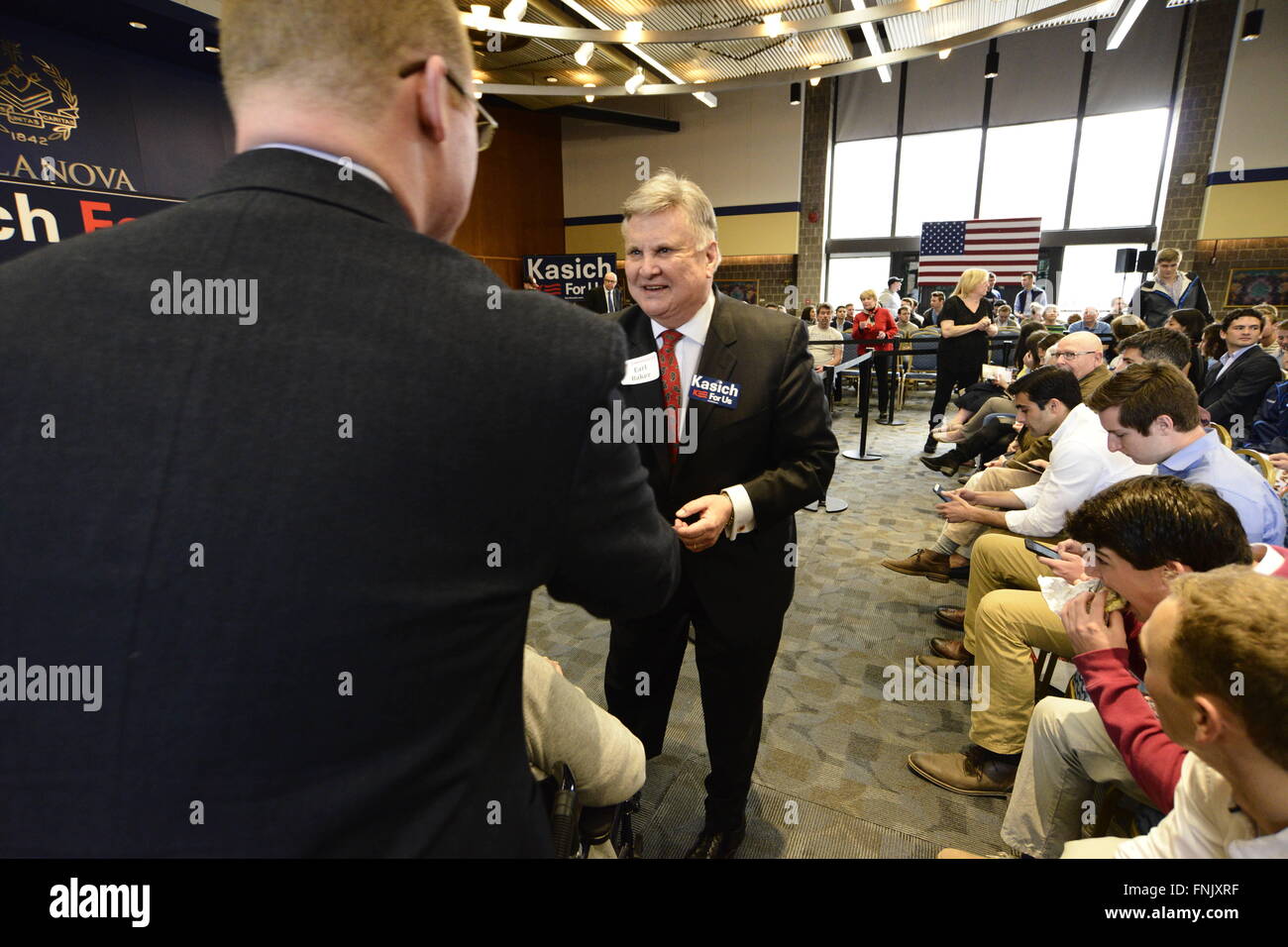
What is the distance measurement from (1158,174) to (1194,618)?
1346 centimetres

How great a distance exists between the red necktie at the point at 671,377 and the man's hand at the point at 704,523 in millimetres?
214

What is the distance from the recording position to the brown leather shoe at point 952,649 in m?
2.73

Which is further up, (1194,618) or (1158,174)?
(1158,174)

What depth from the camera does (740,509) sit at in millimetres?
1468

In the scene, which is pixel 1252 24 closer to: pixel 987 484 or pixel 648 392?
pixel 987 484

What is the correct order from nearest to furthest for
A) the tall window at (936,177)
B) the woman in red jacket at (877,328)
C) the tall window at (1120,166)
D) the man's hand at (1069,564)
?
1. the man's hand at (1069,564)
2. the woman in red jacket at (877,328)
3. the tall window at (1120,166)
4. the tall window at (936,177)

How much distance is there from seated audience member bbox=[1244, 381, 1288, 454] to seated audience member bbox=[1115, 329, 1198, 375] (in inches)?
41.6

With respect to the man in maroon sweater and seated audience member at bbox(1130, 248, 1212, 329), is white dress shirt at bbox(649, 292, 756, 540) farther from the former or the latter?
seated audience member at bbox(1130, 248, 1212, 329)

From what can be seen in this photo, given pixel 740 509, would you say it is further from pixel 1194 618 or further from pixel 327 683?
pixel 327 683

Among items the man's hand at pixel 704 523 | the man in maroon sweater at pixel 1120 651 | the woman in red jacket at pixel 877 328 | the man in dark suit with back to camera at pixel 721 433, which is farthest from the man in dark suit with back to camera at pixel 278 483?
the woman in red jacket at pixel 877 328

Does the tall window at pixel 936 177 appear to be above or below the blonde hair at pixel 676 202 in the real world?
above

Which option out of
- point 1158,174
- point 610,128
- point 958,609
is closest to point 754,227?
point 610,128

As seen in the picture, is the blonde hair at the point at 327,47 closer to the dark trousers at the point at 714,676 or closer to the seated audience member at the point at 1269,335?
the dark trousers at the point at 714,676
